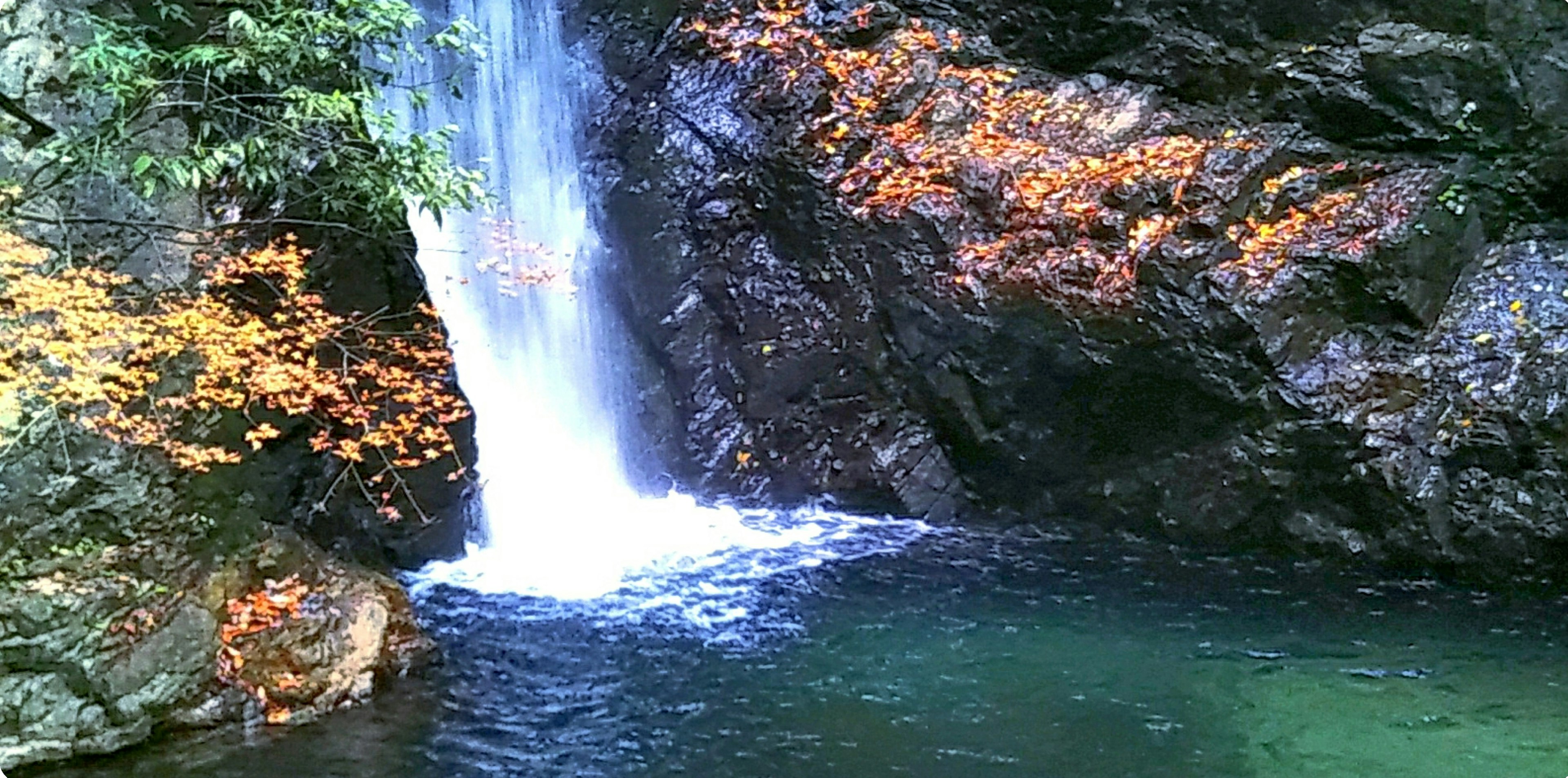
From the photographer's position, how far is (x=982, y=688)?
6.56 metres

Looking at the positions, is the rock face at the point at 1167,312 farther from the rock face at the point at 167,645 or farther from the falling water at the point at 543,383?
the rock face at the point at 167,645

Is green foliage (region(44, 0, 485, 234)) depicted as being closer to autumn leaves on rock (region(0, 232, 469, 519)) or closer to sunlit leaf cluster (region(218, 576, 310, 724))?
autumn leaves on rock (region(0, 232, 469, 519))

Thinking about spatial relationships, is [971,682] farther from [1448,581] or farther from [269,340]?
[269,340]

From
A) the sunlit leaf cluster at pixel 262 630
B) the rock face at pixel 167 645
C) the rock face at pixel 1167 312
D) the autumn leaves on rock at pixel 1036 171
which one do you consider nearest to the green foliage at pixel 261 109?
the rock face at pixel 167 645

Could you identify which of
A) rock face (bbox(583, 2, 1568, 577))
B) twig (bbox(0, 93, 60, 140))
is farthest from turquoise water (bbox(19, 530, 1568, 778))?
twig (bbox(0, 93, 60, 140))

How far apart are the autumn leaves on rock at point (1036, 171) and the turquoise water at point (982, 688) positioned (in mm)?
2767

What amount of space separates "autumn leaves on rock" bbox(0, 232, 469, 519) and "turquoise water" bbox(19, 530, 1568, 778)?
1482 mm

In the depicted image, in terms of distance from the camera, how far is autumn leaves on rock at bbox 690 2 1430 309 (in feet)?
29.7

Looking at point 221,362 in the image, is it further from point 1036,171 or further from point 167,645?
point 1036,171

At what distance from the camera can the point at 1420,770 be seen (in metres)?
5.52

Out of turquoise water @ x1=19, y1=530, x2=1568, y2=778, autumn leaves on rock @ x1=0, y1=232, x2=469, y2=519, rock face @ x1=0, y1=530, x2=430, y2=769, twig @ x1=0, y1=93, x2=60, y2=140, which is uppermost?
twig @ x1=0, y1=93, x2=60, y2=140

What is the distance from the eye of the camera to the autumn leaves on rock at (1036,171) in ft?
29.7

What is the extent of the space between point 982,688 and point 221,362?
16.9 feet

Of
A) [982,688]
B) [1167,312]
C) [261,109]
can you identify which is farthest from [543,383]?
[1167,312]
